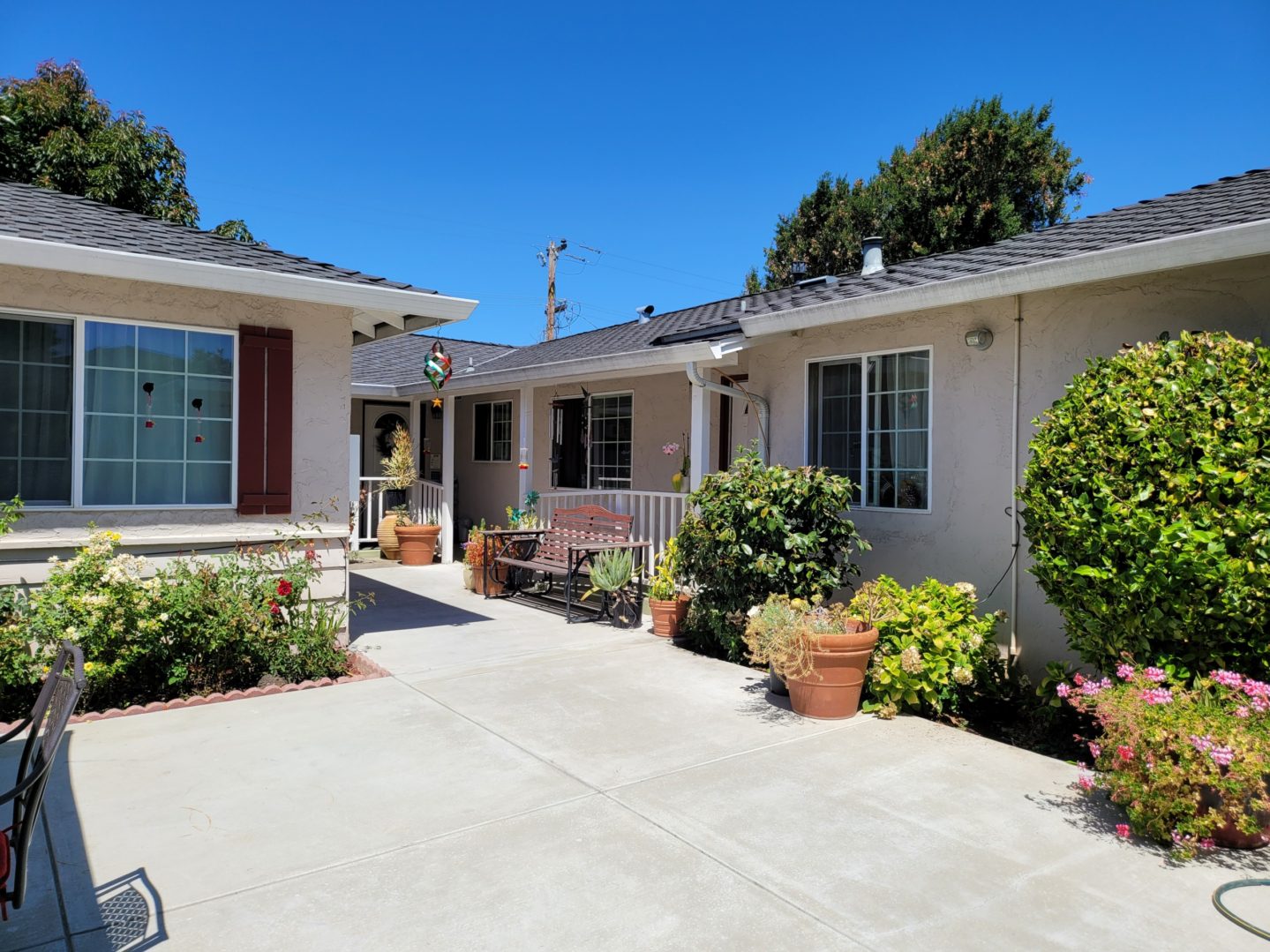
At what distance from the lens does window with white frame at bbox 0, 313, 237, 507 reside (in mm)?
5781

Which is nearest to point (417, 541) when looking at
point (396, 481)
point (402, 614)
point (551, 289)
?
point (396, 481)

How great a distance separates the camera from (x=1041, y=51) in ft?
49.8

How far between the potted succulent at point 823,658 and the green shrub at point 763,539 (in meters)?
0.88

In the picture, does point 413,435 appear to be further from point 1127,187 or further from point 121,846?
point 1127,187

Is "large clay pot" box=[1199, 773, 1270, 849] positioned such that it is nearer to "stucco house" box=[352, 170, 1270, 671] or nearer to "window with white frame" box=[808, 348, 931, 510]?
"stucco house" box=[352, 170, 1270, 671]

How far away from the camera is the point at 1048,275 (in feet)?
17.0

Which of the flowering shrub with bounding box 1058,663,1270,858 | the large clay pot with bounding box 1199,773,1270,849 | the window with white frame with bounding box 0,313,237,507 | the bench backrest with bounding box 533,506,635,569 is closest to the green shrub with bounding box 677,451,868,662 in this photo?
the bench backrest with bounding box 533,506,635,569

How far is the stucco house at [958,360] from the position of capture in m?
5.03

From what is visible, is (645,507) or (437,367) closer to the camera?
(437,367)

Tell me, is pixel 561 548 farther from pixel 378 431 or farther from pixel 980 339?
pixel 378 431

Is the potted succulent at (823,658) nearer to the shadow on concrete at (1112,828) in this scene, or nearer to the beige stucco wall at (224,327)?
the shadow on concrete at (1112,828)

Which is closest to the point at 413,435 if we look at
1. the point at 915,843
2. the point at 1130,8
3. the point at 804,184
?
the point at 915,843

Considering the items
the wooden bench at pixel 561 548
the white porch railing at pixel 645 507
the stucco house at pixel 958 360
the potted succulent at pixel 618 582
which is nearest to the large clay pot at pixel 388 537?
the wooden bench at pixel 561 548

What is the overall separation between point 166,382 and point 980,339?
20.8 feet
